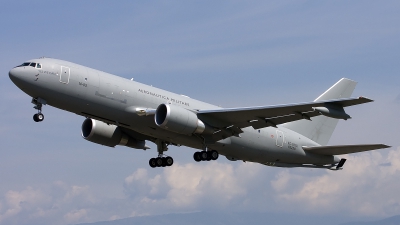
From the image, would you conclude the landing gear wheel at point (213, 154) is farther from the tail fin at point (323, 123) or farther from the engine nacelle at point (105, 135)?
the tail fin at point (323, 123)

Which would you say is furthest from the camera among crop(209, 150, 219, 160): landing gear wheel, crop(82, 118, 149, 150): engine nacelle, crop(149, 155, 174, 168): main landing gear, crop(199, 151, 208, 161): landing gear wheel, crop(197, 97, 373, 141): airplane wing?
crop(149, 155, 174, 168): main landing gear

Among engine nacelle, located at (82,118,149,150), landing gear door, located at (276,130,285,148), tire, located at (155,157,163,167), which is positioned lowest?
tire, located at (155,157,163,167)

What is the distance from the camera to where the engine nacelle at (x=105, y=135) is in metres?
49.4

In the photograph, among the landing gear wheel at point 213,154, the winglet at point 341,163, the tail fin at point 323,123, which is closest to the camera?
the landing gear wheel at point 213,154

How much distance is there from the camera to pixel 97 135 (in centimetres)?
4950

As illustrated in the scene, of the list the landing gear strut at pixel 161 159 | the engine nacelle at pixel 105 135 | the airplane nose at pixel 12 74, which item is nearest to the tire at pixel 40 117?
the airplane nose at pixel 12 74

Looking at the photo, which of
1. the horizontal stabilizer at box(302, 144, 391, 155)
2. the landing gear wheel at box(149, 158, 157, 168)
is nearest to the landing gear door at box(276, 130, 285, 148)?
the horizontal stabilizer at box(302, 144, 391, 155)

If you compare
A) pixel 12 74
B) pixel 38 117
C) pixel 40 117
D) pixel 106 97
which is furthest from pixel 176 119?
pixel 12 74

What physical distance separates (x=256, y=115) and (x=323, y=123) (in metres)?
12.2

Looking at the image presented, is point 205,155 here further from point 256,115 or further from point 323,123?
point 323,123

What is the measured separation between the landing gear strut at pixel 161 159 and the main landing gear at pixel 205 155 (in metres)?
3.44

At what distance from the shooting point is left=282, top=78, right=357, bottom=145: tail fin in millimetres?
53062

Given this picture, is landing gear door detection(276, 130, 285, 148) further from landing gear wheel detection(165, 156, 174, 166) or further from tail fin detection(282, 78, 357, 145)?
landing gear wheel detection(165, 156, 174, 166)

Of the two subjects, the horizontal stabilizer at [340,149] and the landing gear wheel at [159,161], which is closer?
the horizontal stabilizer at [340,149]
